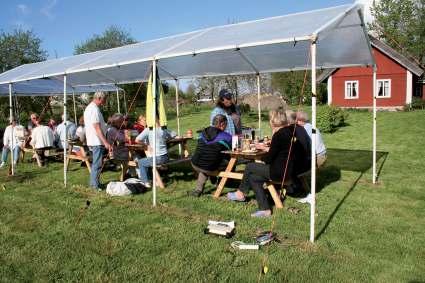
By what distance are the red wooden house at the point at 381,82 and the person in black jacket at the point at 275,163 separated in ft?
74.7

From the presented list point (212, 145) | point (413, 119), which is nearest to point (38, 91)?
point (212, 145)

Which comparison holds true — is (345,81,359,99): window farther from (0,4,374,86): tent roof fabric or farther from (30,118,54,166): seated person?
(30,118,54,166): seated person

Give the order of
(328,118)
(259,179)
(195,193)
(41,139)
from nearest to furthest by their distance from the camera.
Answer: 1. (259,179)
2. (195,193)
3. (41,139)
4. (328,118)

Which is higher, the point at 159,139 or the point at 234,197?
the point at 159,139

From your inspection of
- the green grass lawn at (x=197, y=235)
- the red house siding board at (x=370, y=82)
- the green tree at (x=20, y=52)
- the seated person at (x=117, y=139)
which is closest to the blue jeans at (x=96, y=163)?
the green grass lawn at (x=197, y=235)

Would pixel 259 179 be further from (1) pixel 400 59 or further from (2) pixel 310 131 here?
(1) pixel 400 59

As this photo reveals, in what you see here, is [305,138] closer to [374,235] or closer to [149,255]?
[374,235]

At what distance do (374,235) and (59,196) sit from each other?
4832 mm

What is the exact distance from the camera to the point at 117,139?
310 inches

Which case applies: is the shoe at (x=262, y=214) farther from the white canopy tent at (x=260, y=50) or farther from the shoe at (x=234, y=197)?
the white canopy tent at (x=260, y=50)

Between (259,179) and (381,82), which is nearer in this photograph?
(259,179)

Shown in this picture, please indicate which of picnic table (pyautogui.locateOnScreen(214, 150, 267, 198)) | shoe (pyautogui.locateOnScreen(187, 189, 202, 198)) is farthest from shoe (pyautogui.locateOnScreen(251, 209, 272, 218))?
shoe (pyautogui.locateOnScreen(187, 189, 202, 198))

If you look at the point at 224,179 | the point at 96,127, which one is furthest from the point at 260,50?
the point at 96,127

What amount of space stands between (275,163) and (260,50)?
266 cm
